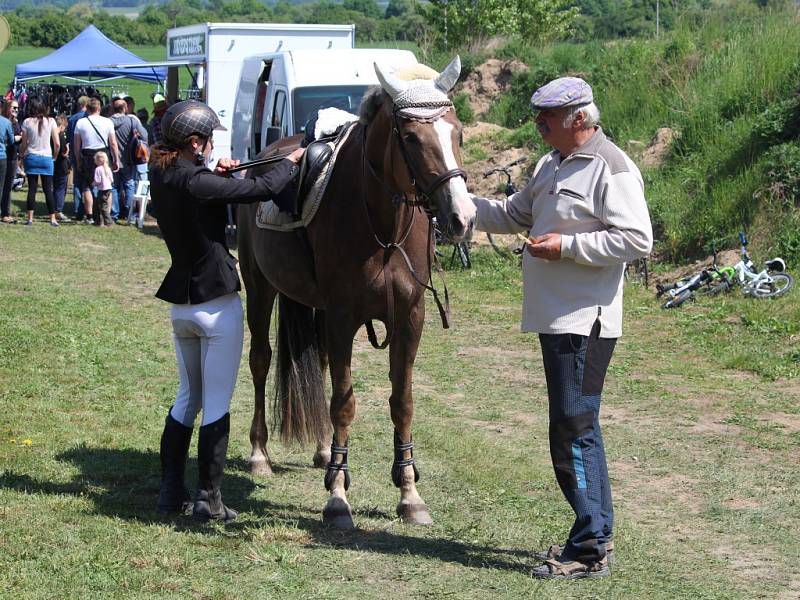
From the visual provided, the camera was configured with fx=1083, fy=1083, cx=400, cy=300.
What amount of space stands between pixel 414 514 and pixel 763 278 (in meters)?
7.04

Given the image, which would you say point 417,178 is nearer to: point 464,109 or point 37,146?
point 37,146

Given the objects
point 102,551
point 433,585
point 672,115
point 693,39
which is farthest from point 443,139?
point 693,39

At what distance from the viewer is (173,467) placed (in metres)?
5.58

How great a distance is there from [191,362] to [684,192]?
10.3 m

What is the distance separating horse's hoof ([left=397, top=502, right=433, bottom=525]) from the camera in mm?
5578

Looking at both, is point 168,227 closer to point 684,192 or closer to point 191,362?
point 191,362

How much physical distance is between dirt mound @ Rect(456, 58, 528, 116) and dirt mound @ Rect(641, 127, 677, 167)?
5.60 meters

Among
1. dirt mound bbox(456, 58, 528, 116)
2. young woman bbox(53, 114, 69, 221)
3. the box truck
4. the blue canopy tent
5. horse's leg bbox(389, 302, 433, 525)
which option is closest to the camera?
horse's leg bbox(389, 302, 433, 525)

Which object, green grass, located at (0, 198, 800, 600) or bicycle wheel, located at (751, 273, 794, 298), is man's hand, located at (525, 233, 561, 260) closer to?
Answer: green grass, located at (0, 198, 800, 600)

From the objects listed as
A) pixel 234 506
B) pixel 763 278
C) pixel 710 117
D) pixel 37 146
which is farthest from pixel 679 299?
pixel 37 146

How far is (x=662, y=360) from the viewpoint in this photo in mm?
9742

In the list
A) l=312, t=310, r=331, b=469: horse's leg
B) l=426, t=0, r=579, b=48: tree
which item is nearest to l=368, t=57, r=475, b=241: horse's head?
l=312, t=310, r=331, b=469: horse's leg

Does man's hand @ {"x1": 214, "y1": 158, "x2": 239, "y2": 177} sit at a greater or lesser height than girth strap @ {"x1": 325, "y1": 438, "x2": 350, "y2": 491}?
greater

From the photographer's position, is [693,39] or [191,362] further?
[693,39]
